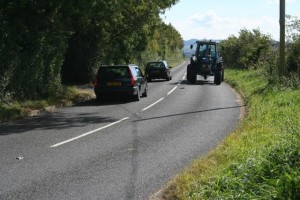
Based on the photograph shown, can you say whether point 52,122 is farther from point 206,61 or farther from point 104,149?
point 206,61

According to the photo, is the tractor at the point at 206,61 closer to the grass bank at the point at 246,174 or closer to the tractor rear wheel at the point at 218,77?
the tractor rear wheel at the point at 218,77

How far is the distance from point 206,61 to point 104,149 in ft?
72.0

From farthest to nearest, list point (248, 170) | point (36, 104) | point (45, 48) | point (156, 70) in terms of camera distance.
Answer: point (156, 70), point (45, 48), point (36, 104), point (248, 170)

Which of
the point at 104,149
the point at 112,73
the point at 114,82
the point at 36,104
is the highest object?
the point at 112,73

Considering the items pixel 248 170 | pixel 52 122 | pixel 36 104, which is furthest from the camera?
pixel 36 104

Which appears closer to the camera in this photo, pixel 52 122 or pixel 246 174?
pixel 246 174

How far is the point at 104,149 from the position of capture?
370 inches

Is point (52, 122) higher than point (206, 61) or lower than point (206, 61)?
lower

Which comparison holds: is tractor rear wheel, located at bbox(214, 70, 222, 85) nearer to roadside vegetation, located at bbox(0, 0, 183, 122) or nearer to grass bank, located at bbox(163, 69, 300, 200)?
roadside vegetation, located at bbox(0, 0, 183, 122)

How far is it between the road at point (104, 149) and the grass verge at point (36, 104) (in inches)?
23.8

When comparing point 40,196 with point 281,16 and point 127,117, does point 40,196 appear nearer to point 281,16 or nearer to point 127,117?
point 127,117

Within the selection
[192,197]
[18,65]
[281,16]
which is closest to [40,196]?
[192,197]

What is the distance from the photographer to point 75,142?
33.2 ft

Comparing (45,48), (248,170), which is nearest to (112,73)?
(45,48)
